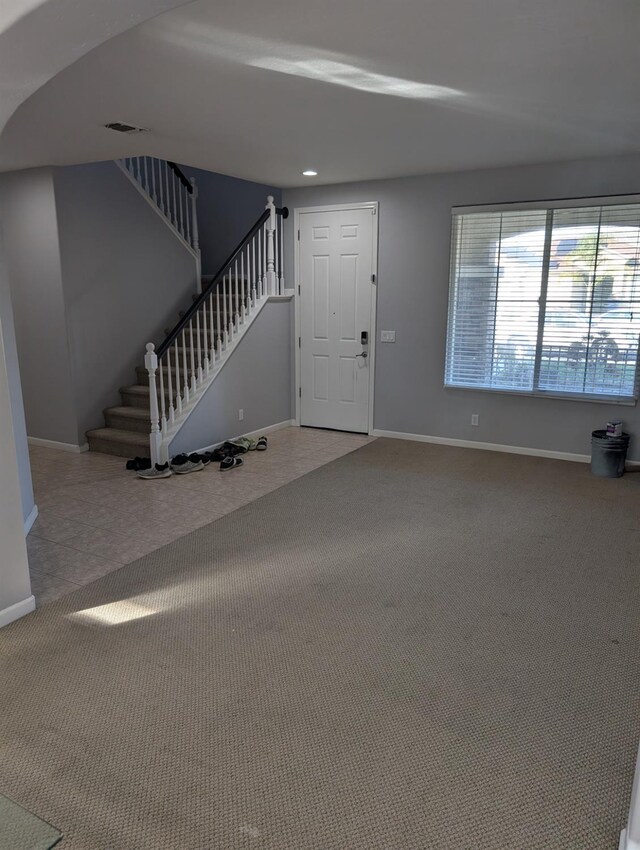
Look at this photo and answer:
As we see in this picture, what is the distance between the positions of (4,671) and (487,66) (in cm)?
344

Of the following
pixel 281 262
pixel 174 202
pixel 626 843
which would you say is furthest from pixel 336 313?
pixel 626 843

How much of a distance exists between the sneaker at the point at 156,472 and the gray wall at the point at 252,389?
27cm

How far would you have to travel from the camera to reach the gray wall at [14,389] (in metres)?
3.53

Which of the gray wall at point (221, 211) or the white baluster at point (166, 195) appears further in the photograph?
the gray wall at point (221, 211)

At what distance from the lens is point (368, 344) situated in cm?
623

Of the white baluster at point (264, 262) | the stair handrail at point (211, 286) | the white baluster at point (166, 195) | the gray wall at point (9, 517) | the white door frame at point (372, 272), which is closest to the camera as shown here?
the gray wall at point (9, 517)

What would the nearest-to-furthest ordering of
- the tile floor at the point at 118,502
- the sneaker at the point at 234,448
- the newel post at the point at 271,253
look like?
the tile floor at the point at 118,502, the sneaker at the point at 234,448, the newel post at the point at 271,253

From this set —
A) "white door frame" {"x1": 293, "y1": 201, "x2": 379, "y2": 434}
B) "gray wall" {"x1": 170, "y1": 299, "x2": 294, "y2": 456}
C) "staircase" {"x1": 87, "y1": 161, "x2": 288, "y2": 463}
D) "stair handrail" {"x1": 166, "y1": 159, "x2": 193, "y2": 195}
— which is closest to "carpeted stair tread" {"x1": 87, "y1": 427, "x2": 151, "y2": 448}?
"staircase" {"x1": 87, "y1": 161, "x2": 288, "y2": 463}

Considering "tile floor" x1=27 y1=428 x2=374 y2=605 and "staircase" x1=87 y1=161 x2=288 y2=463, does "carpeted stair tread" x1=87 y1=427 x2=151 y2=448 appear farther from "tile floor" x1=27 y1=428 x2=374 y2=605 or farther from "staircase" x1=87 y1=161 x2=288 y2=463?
"tile floor" x1=27 y1=428 x2=374 y2=605

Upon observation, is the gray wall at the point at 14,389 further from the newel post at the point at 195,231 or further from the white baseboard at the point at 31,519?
the newel post at the point at 195,231

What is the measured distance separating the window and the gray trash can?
0.43 meters

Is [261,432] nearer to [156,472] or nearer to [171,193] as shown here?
[156,472]

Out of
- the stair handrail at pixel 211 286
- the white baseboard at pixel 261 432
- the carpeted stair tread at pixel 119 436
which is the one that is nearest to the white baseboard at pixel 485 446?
the white baseboard at pixel 261 432

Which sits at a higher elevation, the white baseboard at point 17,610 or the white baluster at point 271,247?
the white baluster at point 271,247
